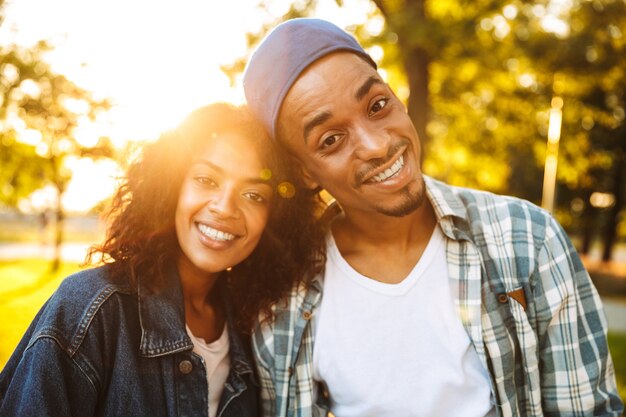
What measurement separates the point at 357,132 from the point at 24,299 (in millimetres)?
13885

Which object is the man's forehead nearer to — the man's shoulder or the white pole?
the man's shoulder

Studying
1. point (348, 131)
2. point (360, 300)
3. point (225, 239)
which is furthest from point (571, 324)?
point (225, 239)

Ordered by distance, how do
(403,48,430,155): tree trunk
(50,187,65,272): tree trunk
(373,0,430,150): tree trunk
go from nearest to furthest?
(373,0,430,150): tree trunk
(403,48,430,155): tree trunk
(50,187,65,272): tree trunk

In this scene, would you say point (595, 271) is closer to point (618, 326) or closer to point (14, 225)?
point (618, 326)

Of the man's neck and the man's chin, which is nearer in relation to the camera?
the man's chin

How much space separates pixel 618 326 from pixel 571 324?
11.5 meters

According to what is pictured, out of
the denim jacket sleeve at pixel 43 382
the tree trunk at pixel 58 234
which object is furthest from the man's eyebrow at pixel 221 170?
the tree trunk at pixel 58 234

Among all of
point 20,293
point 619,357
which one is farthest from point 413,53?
point 20,293

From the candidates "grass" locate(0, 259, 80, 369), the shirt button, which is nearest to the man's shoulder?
the shirt button

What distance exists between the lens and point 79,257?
93.4 feet

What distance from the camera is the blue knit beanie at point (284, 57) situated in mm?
2818

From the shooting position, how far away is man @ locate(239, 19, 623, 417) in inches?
106

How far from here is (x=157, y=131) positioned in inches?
129

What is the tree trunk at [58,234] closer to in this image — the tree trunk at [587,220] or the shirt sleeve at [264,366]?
the shirt sleeve at [264,366]
